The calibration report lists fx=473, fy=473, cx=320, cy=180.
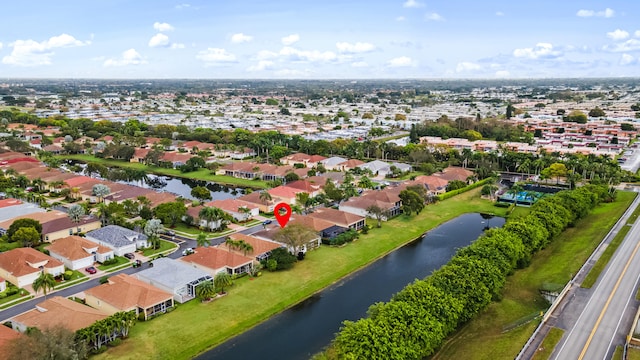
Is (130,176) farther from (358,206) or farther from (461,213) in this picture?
(461,213)

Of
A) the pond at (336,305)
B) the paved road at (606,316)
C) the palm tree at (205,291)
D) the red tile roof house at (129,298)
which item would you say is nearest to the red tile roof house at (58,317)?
the red tile roof house at (129,298)

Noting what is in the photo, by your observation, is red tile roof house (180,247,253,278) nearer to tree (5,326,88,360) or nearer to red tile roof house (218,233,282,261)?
red tile roof house (218,233,282,261)

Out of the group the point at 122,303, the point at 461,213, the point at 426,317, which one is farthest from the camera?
the point at 461,213

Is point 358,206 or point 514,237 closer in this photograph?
point 514,237

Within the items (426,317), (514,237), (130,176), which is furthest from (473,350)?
(130,176)

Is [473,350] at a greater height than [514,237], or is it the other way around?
[514,237]

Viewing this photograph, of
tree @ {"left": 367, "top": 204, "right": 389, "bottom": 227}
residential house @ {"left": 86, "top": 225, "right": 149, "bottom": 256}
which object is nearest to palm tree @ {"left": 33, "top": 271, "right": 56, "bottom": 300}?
residential house @ {"left": 86, "top": 225, "right": 149, "bottom": 256}
